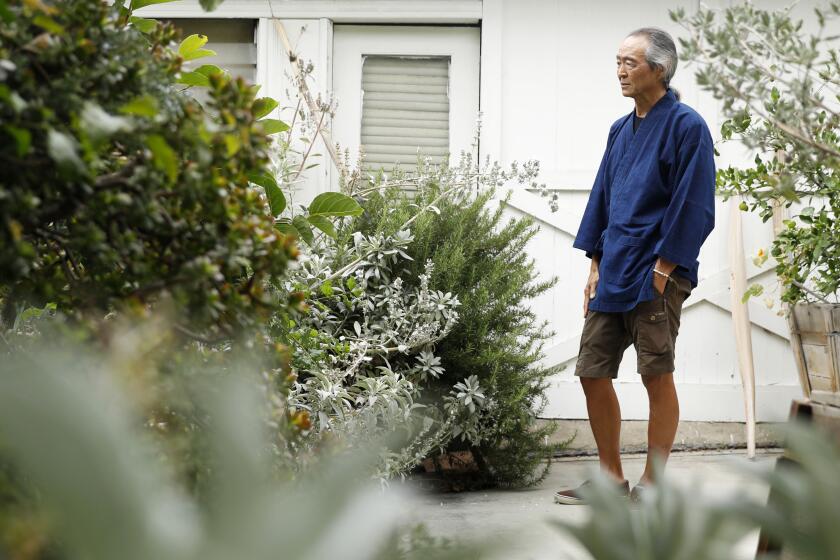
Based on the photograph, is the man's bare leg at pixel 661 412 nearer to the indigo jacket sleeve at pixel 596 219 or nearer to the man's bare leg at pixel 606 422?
the man's bare leg at pixel 606 422

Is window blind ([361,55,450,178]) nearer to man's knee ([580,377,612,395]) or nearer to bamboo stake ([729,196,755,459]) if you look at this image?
bamboo stake ([729,196,755,459])

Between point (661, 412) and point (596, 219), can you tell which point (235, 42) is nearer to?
point (596, 219)

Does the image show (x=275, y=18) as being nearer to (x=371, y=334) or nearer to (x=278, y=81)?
(x=278, y=81)

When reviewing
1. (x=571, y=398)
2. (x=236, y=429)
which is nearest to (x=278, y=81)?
(x=571, y=398)

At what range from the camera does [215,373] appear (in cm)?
103

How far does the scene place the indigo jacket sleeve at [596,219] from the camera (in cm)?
381

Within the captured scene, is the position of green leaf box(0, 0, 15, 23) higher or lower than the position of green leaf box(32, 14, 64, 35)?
higher

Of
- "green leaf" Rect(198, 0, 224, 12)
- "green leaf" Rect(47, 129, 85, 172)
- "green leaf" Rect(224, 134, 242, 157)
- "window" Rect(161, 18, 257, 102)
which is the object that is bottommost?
"green leaf" Rect(47, 129, 85, 172)

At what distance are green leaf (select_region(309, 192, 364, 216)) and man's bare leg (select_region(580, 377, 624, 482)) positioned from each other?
1.72 metres

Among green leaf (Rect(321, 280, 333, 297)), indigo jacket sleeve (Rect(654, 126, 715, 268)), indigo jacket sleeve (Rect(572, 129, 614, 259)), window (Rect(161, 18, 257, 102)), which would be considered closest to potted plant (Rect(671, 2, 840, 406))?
indigo jacket sleeve (Rect(654, 126, 715, 268))

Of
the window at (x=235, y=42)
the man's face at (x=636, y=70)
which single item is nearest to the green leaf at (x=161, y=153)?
the man's face at (x=636, y=70)

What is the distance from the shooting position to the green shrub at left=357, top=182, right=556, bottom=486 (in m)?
3.88

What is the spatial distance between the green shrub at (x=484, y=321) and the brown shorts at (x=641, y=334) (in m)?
0.35

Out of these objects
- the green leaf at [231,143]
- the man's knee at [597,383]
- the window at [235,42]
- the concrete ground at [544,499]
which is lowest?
the concrete ground at [544,499]
